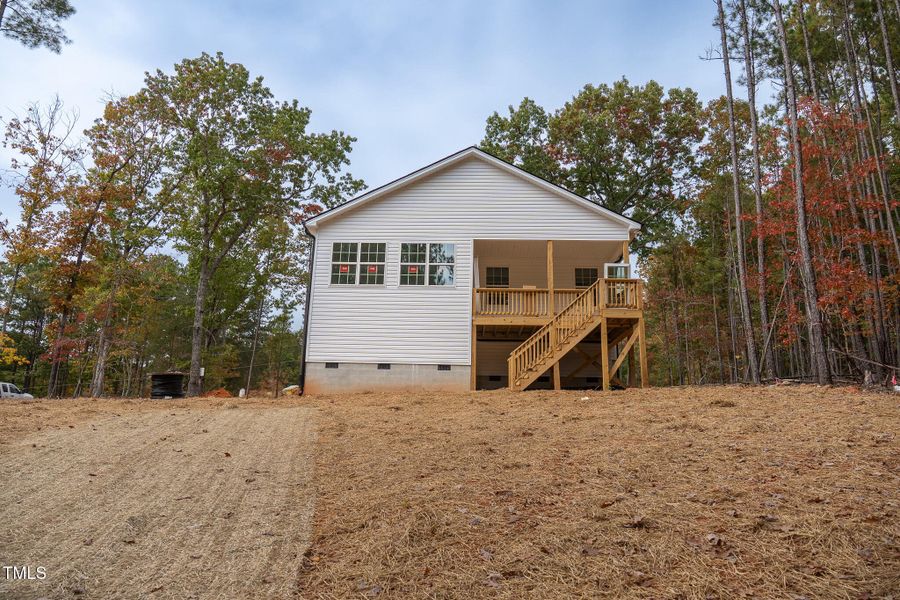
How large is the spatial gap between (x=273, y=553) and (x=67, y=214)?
69.8ft

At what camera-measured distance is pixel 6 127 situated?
1898 cm

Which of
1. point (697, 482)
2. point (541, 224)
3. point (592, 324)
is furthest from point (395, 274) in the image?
point (697, 482)

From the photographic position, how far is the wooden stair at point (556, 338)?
1398 cm

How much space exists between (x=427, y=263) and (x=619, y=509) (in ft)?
39.2

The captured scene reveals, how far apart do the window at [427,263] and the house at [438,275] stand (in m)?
0.03

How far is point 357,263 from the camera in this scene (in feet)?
52.3

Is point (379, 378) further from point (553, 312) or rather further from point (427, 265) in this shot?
point (553, 312)

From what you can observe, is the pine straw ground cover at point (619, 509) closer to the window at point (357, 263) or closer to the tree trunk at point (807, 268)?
the tree trunk at point (807, 268)

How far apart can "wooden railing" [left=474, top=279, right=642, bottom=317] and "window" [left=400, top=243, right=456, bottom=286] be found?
45.6 inches

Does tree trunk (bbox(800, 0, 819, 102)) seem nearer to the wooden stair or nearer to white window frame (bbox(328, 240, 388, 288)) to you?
the wooden stair

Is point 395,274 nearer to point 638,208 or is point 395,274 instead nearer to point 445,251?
point 445,251

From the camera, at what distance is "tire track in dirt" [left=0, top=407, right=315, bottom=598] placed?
367cm

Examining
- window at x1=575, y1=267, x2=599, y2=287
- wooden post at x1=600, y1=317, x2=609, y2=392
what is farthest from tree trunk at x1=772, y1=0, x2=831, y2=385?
window at x1=575, y1=267, x2=599, y2=287

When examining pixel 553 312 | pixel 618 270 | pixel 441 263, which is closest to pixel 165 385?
pixel 441 263
